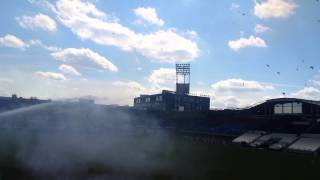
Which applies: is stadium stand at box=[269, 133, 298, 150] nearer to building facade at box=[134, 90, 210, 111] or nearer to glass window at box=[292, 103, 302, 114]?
glass window at box=[292, 103, 302, 114]

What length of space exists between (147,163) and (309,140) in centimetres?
5152

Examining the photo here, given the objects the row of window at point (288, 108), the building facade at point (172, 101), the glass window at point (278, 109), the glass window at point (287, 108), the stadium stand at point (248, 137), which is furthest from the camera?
the building facade at point (172, 101)

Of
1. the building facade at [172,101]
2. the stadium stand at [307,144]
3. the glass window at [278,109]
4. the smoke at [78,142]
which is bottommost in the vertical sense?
the stadium stand at [307,144]

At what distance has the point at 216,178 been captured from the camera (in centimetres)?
2664

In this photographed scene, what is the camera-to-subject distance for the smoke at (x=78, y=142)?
26.4 metres

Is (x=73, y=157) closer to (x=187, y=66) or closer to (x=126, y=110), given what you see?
(x=126, y=110)

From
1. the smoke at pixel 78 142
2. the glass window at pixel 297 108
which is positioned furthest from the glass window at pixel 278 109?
the smoke at pixel 78 142

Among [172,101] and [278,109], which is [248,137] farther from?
[172,101]

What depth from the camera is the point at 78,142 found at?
3428 cm

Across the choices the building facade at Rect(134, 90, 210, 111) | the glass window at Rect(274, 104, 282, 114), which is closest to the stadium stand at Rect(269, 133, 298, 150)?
the glass window at Rect(274, 104, 282, 114)

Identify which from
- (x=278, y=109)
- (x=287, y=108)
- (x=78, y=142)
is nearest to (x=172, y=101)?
(x=278, y=109)

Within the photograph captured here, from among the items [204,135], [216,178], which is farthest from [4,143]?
[204,135]

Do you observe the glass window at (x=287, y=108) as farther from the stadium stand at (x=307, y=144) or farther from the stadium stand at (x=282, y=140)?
the stadium stand at (x=307, y=144)

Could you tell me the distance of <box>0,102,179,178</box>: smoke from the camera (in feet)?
86.6
